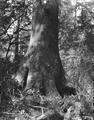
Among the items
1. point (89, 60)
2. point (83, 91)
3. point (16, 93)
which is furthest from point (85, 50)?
point (16, 93)

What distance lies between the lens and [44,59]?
6.47 meters

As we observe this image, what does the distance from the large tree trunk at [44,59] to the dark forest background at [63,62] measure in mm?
243

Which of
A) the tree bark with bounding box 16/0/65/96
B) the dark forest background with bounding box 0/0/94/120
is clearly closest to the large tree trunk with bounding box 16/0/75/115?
the tree bark with bounding box 16/0/65/96

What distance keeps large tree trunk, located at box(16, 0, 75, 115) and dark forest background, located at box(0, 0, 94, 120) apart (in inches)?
9.6

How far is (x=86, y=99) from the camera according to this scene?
17.4 feet

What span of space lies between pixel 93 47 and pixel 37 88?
3224 millimetres

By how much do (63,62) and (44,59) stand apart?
2.35 meters

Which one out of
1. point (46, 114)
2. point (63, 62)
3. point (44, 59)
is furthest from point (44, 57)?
point (63, 62)

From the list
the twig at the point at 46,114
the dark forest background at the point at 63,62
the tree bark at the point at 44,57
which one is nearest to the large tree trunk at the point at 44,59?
the tree bark at the point at 44,57

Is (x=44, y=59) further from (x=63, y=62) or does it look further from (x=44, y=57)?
(x=63, y=62)

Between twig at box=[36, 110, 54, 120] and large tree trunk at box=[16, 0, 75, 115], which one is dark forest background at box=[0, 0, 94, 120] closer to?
twig at box=[36, 110, 54, 120]

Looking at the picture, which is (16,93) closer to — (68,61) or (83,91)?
(83,91)

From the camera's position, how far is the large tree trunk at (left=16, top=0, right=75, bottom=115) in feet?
20.5

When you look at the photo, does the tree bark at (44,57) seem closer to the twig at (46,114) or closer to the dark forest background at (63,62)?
the dark forest background at (63,62)
